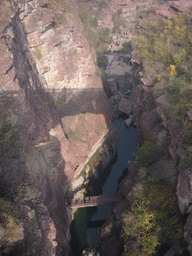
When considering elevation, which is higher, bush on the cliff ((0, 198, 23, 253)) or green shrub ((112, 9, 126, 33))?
green shrub ((112, 9, 126, 33))

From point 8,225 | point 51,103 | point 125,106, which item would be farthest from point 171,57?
point 8,225

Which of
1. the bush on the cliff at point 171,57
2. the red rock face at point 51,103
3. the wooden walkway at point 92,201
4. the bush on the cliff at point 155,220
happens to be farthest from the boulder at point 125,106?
the bush on the cliff at point 155,220

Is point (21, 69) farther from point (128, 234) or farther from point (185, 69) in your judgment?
point (128, 234)

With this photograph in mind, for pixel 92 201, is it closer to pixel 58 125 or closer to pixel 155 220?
pixel 155 220

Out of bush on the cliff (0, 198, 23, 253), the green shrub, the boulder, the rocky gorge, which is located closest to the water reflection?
the rocky gorge

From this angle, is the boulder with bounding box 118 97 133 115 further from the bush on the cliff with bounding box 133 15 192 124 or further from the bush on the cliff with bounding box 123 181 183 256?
the bush on the cliff with bounding box 123 181 183 256

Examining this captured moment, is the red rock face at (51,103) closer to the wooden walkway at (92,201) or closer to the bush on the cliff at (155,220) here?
the wooden walkway at (92,201)
